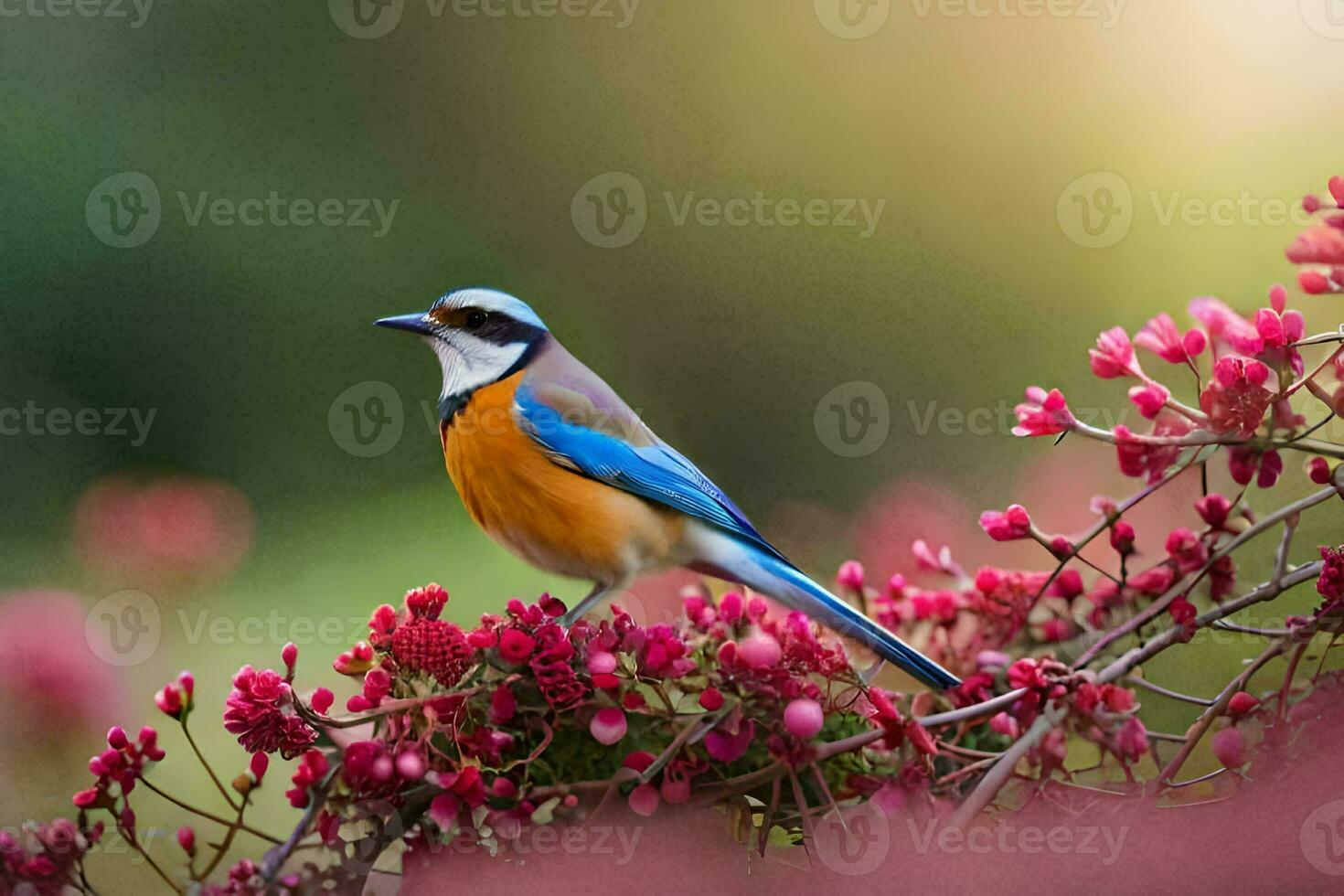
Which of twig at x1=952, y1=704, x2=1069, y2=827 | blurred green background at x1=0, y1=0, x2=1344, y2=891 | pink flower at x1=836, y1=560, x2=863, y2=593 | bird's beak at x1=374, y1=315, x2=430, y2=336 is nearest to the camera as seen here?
twig at x1=952, y1=704, x2=1069, y2=827

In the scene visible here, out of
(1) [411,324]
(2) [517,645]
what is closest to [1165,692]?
(2) [517,645]

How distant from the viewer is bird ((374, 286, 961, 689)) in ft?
3.98

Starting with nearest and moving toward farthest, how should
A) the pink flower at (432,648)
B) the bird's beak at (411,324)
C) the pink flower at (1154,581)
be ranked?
the pink flower at (432,648) < the pink flower at (1154,581) < the bird's beak at (411,324)

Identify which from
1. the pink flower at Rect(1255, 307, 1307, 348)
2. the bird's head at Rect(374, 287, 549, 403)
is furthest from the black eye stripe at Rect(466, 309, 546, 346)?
the pink flower at Rect(1255, 307, 1307, 348)

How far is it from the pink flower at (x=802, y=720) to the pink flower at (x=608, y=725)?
0.10 metres

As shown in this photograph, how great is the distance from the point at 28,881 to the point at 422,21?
2.39m

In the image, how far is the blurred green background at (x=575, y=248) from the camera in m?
2.04

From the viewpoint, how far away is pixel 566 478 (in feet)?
4.04

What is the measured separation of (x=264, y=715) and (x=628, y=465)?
54 cm

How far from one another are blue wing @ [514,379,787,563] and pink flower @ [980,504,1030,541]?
362mm

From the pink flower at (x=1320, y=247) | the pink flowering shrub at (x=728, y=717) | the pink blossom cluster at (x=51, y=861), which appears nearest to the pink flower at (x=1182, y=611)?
the pink flowering shrub at (x=728, y=717)

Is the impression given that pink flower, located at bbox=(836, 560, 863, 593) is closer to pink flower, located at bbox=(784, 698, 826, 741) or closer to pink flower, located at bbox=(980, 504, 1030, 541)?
pink flower, located at bbox=(980, 504, 1030, 541)

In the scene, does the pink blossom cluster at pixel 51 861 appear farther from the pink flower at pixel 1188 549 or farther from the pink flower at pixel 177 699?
the pink flower at pixel 1188 549

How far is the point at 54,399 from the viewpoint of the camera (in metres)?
2.30
